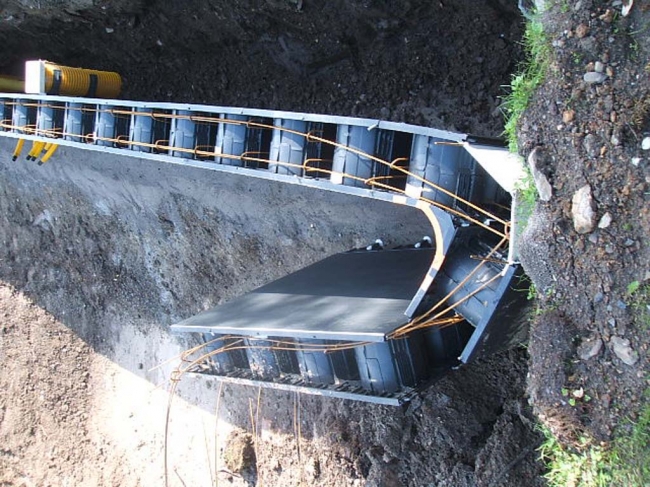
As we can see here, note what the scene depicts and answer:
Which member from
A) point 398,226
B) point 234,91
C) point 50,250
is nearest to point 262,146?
point 398,226

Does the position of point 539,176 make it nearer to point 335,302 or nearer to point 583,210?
point 583,210

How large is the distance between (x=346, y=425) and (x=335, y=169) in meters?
3.39

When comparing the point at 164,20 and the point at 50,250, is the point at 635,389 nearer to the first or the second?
the point at 164,20

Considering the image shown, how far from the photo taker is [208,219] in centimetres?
822

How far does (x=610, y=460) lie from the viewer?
4.21 metres

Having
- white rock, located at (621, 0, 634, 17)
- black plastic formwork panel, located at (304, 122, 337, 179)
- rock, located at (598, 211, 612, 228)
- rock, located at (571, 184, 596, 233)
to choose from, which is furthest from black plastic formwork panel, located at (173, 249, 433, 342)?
white rock, located at (621, 0, 634, 17)

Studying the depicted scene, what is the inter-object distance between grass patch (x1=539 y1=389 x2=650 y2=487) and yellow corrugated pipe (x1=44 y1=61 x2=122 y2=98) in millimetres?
6098

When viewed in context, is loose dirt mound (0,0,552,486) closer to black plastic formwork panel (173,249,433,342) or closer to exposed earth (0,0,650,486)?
exposed earth (0,0,650,486)

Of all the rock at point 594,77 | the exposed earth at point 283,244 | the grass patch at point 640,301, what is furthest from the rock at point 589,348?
the rock at point 594,77

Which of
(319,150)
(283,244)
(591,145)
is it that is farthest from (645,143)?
(283,244)

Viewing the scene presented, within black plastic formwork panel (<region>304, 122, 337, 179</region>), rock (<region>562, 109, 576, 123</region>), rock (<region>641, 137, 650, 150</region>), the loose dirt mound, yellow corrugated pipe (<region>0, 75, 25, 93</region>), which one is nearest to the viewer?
rock (<region>641, 137, 650, 150</region>)

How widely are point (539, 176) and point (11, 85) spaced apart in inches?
A: 290

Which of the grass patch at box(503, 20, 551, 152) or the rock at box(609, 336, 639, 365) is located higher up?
the grass patch at box(503, 20, 551, 152)

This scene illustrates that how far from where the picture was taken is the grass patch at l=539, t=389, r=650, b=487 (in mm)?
4012
